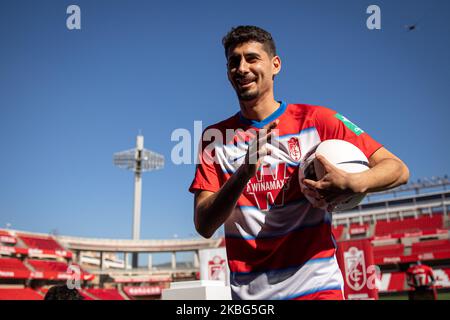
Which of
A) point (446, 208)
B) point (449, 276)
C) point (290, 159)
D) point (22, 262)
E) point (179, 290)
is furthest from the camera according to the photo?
point (446, 208)

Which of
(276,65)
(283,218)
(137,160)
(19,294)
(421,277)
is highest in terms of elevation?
(137,160)

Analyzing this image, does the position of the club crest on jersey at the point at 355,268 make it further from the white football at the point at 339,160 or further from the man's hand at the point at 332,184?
the man's hand at the point at 332,184

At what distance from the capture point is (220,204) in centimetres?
210

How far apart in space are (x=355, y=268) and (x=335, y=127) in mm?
13848

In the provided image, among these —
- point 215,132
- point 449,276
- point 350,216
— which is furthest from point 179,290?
point 350,216

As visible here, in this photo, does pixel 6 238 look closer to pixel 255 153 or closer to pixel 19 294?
pixel 19 294

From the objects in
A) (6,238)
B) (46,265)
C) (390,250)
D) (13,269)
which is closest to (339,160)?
(13,269)

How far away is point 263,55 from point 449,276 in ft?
152

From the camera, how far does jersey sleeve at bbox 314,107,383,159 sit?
7.98ft

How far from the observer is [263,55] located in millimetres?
2480

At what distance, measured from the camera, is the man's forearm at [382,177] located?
1972 millimetres
